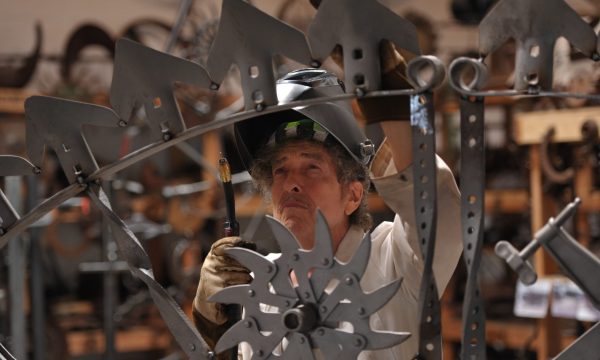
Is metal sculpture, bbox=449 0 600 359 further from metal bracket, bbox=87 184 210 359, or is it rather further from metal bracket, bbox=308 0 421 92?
metal bracket, bbox=87 184 210 359

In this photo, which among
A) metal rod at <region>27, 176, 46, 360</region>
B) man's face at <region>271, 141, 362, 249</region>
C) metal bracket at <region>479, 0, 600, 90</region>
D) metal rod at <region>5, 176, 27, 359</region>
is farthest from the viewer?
metal rod at <region>27, 176, 46, 360</region>

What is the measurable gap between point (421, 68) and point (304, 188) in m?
0.46

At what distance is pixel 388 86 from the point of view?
1.21 meters

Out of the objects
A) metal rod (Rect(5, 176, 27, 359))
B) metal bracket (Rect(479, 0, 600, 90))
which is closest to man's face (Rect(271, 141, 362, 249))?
metal bracket (Rect(479, 0, 600, 90))

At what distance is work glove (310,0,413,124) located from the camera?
3.93 feet

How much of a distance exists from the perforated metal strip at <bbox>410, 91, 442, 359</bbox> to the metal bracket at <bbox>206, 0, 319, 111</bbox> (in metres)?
0.16

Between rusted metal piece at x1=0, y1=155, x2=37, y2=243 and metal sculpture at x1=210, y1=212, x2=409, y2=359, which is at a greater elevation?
rusted metal piece at x1=0, y1=155, x2=37, y2=243

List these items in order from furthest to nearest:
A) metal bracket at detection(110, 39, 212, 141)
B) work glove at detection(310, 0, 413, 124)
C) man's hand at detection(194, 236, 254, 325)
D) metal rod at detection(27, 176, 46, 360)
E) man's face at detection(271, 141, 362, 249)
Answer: metal rod at detection(27, 176, 46, 360), man's face at detection(271, 141, 362, 249), man's hand at detection(194, 236, 254, 325), metal bracket at detection(110, 39, 212, 141), work glove at detection(310, 0, 413, 124)

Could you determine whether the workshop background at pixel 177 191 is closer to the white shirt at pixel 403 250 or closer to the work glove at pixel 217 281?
the white shirt at pixel 403 250

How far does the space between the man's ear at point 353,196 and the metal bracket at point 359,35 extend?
0.51 meters

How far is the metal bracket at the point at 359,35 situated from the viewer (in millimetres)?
1161

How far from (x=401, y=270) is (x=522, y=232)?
11.3 feet

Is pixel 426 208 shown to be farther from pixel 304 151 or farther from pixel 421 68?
pixel 304 151

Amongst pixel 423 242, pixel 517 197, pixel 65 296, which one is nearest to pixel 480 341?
pixel 423 242
